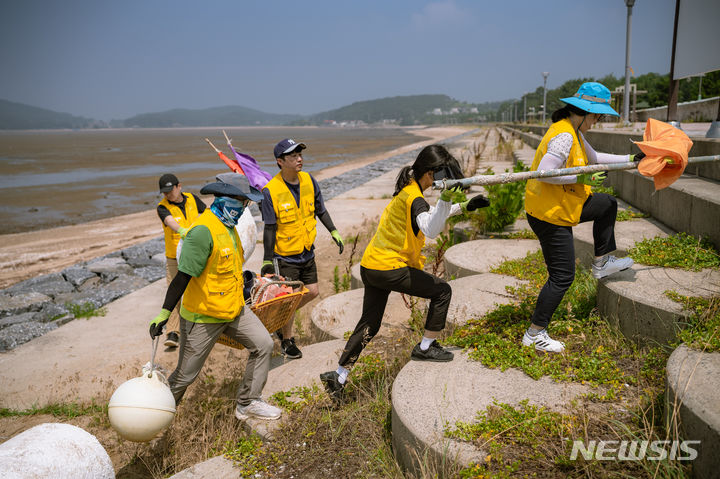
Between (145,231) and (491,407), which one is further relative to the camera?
(145,231)

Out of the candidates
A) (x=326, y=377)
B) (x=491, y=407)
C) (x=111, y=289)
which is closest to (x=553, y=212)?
(x=491, y=407)

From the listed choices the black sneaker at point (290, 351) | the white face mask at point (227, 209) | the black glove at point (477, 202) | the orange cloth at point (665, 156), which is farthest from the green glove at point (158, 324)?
the orange cloth at point (665, 156)

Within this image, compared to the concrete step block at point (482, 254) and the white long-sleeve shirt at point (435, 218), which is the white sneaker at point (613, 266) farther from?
the concrete step block at point (482, 254)

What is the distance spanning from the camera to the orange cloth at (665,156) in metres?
3.79

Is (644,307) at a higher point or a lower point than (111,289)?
higher

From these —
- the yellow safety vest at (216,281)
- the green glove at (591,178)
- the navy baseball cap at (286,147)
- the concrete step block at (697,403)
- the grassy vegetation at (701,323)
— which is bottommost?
the concrete step block at (697,403)

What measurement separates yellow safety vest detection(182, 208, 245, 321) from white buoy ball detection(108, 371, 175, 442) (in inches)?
23.4

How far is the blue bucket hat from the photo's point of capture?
3.55 m

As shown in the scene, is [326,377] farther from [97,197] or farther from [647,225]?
[97,197]

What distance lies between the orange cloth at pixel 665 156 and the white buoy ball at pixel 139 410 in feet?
12.5

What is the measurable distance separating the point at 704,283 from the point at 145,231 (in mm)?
13539

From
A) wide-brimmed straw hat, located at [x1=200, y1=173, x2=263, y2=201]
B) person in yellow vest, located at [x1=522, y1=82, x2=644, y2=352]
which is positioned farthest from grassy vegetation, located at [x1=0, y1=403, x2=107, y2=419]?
person in yellow vest, located at [x1=522, y1=82, x2=644, y2=352]

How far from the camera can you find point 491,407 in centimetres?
317

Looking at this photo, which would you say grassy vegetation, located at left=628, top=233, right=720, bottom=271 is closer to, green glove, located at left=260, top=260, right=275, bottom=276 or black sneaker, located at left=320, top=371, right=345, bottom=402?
black sneaker, located at left=320, top=371, right=345, bottom=402
